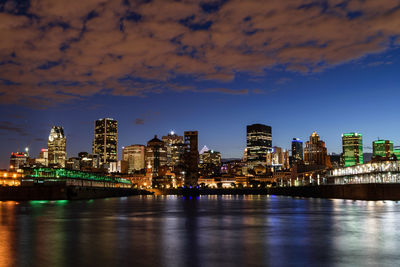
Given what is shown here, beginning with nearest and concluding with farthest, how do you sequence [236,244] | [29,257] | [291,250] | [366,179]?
[29,257], [291,250], [236,244], [366,179]

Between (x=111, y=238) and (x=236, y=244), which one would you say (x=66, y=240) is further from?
(x=236, y=244)

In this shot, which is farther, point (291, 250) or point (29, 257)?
point (291, 250)

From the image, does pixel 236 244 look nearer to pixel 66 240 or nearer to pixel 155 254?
pixel 155 254

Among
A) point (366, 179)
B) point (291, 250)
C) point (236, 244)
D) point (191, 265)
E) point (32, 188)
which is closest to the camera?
point (191, 265)

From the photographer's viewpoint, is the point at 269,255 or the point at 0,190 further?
the point at 0,190

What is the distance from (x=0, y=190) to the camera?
17075 cm

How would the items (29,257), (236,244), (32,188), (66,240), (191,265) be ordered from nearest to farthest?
(191,265)
(29,257)
(236,244)
(66,240)
(32,188)

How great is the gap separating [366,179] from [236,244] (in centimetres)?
13920

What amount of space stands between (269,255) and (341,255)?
10.2 feet

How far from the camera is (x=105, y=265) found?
15.9m

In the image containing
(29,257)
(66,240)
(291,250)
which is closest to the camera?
(29,257)

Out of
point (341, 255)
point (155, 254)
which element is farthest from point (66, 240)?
point (341, 255)

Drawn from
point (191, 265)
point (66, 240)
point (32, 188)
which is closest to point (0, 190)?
point (32, 188)

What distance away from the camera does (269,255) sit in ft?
59.6
